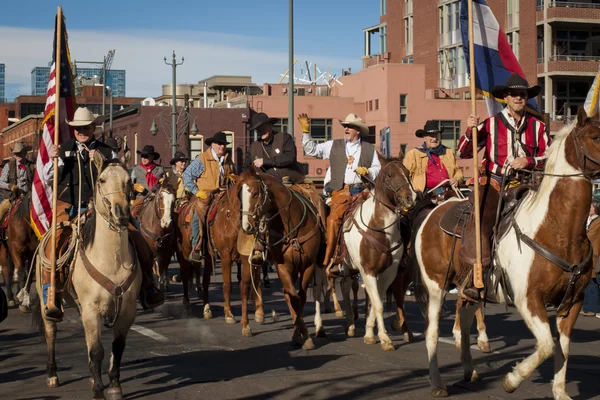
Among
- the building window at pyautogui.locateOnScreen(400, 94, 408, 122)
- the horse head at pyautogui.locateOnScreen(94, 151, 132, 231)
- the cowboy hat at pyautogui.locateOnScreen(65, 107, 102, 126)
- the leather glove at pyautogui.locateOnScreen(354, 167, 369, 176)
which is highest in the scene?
the building window at pyautogui.locateOnScreen(400, 94, 408, 122)

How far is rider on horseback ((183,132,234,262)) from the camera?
17.4 metres

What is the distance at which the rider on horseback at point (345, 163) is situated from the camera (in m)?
14.1

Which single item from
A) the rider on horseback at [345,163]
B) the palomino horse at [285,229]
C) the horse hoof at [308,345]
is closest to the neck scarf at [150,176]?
the rider on horseback at [345,163]

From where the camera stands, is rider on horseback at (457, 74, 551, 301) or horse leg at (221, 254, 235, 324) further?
horse leg at (221, 254, 235, 324)

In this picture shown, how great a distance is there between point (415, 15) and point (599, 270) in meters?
64.8

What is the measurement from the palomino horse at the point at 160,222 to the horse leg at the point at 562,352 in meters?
9.92

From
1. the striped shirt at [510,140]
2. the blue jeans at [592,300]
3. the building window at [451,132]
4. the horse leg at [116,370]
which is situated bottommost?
the blue jeans at [592,300]

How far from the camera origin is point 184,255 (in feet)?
58.5

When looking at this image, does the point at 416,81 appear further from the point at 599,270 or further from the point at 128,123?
the point at 599,270

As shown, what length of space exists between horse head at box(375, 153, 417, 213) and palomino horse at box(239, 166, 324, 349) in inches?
45.1

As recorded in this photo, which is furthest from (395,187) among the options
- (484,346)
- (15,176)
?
(15,176)

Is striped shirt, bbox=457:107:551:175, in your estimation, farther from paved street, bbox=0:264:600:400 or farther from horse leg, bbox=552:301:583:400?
paved street, bbox=0:264:600:400

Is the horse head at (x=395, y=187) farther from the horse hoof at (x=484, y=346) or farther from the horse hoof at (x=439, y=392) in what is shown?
the horse hoof at (x=439, y=392)

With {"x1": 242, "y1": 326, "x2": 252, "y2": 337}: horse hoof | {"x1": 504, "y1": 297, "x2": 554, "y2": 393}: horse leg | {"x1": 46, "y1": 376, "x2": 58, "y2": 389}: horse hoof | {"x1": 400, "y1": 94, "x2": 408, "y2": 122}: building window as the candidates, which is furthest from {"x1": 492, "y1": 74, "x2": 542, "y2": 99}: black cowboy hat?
{"x1": 400, "y1": 94, "x2": 408, "y2": 122}: building window
